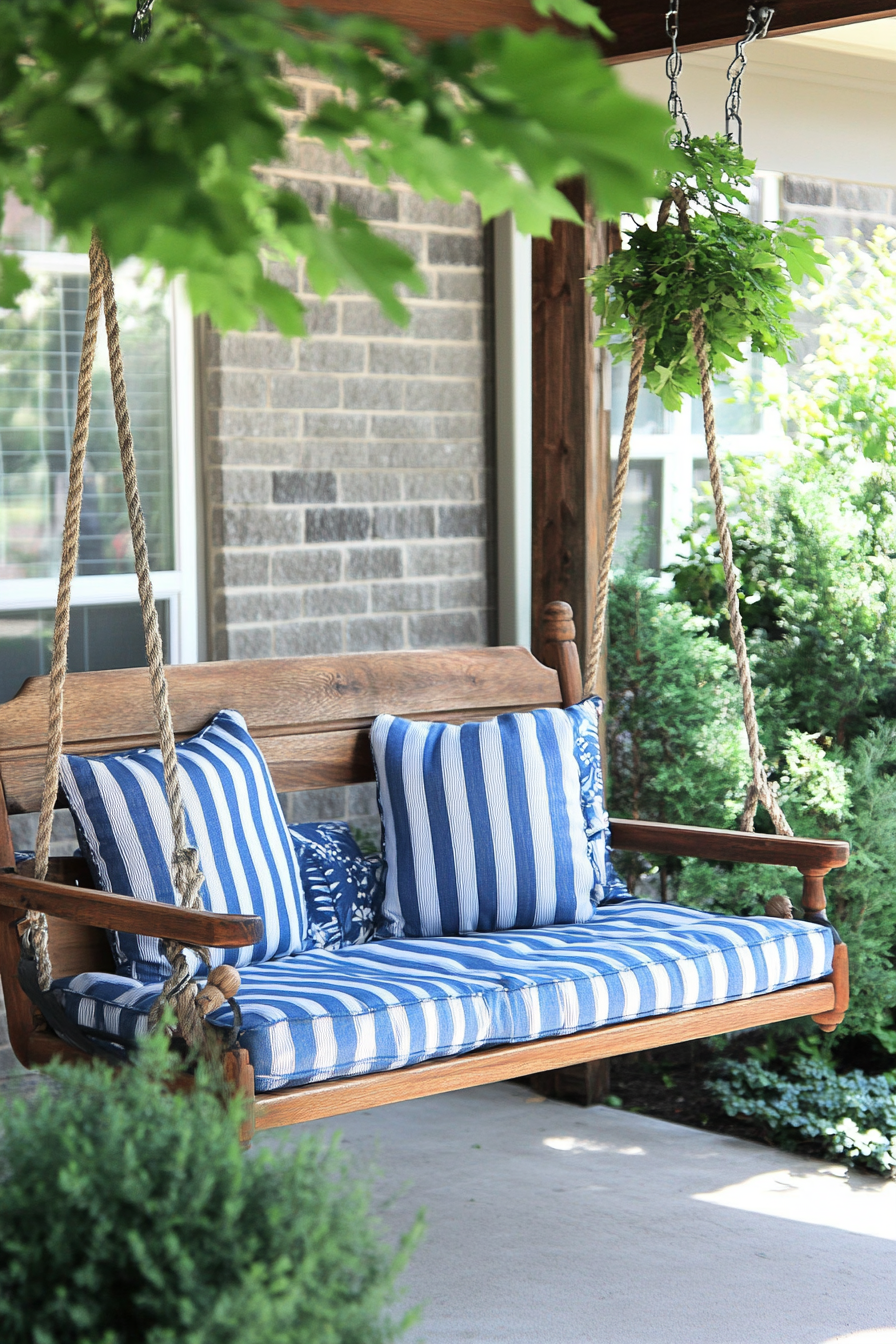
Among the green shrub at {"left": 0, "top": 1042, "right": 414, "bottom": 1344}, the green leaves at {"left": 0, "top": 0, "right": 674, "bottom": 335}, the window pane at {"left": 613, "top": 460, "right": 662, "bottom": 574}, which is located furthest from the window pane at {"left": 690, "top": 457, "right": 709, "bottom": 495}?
the green leaves at {"left": 0, "top": 0, "right": 674, "bottom": 335}

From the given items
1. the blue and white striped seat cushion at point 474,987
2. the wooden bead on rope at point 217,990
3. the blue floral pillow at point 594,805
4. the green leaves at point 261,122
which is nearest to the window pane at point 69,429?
the blue floral pillow at point 594,805

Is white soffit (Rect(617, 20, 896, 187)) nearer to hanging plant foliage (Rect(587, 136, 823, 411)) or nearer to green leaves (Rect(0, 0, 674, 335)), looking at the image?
hanging plant foliage (Rect(587, 136, 823, 411))

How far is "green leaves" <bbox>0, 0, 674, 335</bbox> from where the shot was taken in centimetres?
102

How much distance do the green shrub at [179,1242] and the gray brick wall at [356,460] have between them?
8.40 ft

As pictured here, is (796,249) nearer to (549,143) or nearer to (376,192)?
(376,192)

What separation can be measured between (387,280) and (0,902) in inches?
72.8

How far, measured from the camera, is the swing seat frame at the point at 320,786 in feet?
7.97

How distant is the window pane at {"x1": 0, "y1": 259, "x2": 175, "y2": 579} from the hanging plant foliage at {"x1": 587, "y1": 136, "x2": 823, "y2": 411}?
116 centimetres

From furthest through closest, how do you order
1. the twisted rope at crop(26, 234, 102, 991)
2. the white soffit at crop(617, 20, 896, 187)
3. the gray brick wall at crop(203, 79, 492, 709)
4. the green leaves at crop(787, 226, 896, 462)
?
the white soffit at crop(617, 20, 896, 187), the green leaves at crop(787, 226, 896, 462), the gray brick wall at crop(203, 79, 492, 709), the twisted rope at crop(26, 234, 102, 991)

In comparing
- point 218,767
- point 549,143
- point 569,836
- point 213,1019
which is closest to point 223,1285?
point 549,143

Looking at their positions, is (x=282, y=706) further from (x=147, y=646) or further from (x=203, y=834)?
(x=147, y=646)

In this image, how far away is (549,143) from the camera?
3.43 feet

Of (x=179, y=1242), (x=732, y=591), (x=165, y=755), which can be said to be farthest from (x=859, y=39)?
(x=179, y=1242)

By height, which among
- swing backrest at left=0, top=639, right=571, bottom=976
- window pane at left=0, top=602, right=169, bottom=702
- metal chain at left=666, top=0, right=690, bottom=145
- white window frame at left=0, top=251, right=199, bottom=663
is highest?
metal chain at left=666, top=0, right=690, bottom=145
